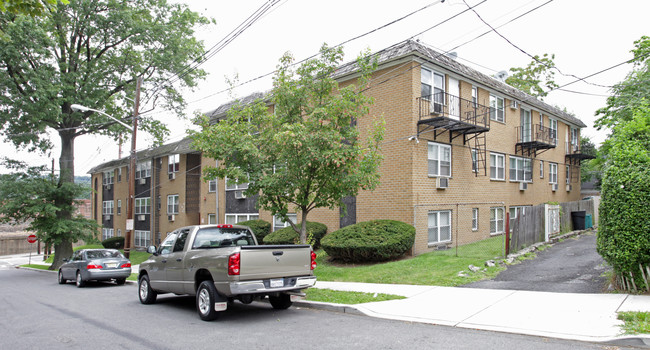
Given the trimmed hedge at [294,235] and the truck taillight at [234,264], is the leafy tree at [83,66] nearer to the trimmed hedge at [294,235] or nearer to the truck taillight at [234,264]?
the trimmed hedge at [294,235]

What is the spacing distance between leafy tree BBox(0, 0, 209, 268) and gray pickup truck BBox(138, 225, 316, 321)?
13.7 metres

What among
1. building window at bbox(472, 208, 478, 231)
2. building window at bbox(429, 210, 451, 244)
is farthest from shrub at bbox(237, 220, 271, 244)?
building window at bbox(472, 208, 478, 231)

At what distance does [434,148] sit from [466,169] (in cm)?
240

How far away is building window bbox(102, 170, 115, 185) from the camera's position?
4303 centimetres

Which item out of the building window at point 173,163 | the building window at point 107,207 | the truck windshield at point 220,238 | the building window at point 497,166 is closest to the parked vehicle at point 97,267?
the truck windshield at point 220,238

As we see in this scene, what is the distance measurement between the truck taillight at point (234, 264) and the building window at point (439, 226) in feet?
35.4

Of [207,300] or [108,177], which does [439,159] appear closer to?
[207,300]

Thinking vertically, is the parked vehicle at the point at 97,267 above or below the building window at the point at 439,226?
below

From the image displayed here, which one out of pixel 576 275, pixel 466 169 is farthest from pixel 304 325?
pixel 466 169

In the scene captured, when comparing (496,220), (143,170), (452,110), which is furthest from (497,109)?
(143,170)

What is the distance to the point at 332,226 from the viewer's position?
19109 mm

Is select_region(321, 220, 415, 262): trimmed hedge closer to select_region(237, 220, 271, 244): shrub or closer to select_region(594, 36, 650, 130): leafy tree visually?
select_region(237, 220, 271, 244): shrub

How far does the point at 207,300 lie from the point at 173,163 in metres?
26.7

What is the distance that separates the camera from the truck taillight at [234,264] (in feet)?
24.6
